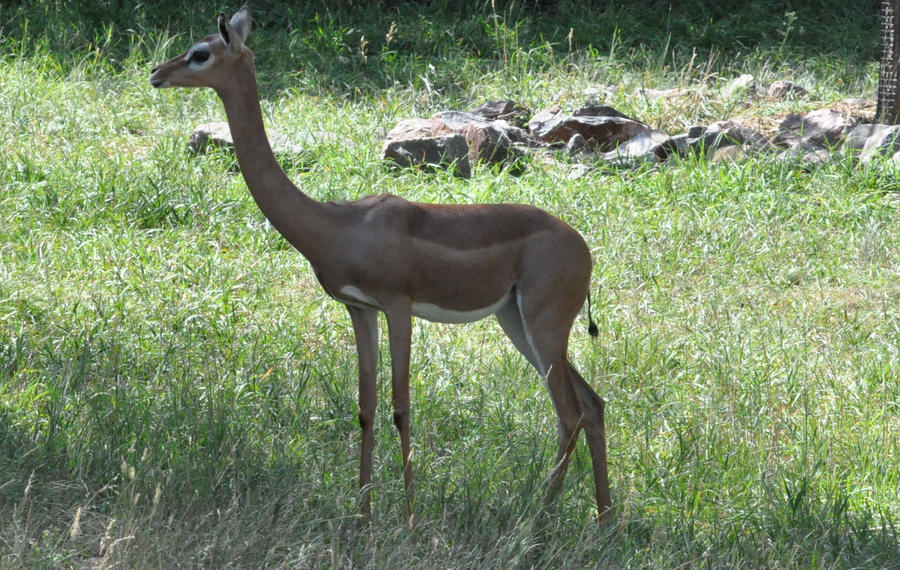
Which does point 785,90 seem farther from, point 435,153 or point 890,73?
point 435,153

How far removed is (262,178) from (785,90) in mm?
6671

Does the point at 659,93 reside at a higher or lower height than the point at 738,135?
lower

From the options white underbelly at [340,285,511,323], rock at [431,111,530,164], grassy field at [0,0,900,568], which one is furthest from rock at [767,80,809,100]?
white underbelly at [340,285,511,323]

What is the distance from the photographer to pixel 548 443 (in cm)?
408

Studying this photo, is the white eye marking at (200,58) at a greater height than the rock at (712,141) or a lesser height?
greater

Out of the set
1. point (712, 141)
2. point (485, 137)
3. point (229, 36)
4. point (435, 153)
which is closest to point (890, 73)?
point (712, 141)

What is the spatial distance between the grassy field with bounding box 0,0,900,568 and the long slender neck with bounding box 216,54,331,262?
0.71 meters

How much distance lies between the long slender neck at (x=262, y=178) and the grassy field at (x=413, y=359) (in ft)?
2.34

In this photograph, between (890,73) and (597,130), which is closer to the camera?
(597,130)

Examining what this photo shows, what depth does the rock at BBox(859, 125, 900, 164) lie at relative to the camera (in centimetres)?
701

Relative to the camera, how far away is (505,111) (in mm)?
8375

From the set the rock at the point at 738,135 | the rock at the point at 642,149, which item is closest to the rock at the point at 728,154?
the rock at the point at 738,135

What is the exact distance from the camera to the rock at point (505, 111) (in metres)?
8.25

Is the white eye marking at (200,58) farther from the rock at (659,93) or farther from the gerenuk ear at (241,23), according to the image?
the rock at (659,93)
